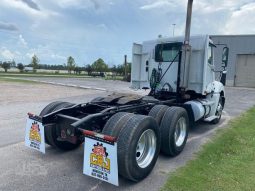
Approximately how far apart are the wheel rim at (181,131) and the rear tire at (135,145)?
3.82ft

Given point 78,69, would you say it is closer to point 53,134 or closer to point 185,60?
point 185,60

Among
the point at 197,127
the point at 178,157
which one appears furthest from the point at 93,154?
the point at 197,127

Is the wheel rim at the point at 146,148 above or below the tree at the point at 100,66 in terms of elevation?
below

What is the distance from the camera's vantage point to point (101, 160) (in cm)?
350

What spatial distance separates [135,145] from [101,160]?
57 cm

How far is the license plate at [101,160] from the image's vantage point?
11.3 ft

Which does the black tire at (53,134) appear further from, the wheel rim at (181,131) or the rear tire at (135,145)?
the wheel rim at (181,131)

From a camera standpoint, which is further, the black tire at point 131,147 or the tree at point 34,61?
the tree at point 34,61

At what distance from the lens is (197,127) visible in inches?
311

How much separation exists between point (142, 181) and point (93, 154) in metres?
1.01

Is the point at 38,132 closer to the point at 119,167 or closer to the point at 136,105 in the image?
the point at 119,167

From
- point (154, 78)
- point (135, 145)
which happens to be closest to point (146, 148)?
point (135, 145)

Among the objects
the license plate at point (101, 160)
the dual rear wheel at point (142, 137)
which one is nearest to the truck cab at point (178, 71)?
the dual rear wheel at point (142, 137)

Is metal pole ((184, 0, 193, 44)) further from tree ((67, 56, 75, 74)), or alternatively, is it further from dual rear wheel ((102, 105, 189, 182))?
tree ((67, 56, 75, 74))
